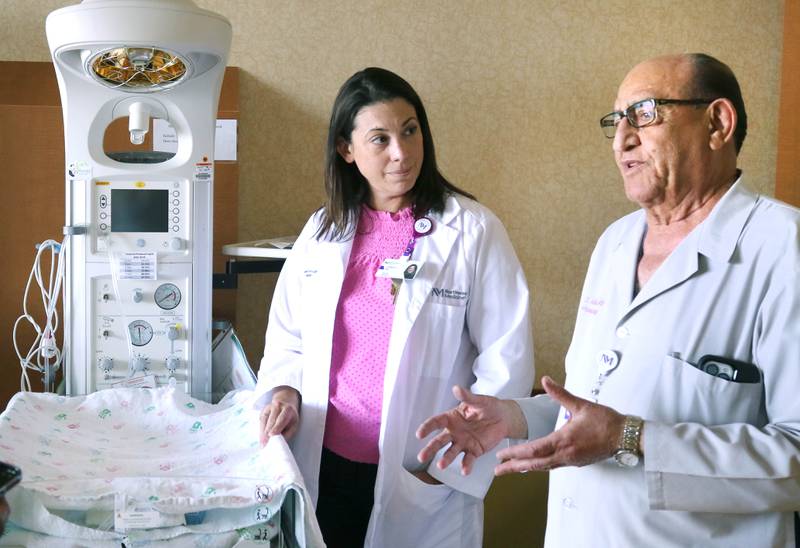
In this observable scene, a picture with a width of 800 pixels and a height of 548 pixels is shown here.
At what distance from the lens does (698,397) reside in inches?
44.6

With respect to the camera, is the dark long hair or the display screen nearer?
the dark long hair

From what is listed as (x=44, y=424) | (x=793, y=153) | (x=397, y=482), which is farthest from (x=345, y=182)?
(x=793, y=153)

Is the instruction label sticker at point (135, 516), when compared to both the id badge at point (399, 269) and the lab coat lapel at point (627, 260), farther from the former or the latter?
the lab coat lapel at point (627, 260)

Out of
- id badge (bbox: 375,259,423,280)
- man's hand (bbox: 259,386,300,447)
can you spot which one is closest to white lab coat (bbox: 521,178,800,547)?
id badge (bbox: 375,259,423,280)

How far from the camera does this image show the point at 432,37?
9.42 ft

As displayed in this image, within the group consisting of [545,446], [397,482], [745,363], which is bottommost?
[397,482]

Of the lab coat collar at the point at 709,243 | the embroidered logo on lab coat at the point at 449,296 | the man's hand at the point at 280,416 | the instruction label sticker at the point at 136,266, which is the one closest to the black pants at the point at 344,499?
the man's hand at the point at 280,416

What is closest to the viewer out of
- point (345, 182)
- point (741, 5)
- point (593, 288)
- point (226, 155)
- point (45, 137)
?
point (593, 288)

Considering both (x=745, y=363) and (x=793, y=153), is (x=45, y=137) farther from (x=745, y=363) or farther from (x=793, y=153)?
(x=793, y=153)

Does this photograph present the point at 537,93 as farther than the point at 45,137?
Yes

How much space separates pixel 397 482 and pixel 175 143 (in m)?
1.43

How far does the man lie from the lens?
107 centimetres

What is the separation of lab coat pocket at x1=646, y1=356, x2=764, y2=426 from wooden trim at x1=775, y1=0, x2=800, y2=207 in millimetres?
1897

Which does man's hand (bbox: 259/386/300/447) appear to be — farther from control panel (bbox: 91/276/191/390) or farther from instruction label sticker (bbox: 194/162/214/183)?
instruction label sticker (bbox: 194/162/214/183)
